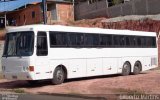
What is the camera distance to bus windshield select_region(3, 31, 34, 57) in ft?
71.5

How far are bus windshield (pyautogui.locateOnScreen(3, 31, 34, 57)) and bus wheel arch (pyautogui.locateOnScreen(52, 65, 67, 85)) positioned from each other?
74.1 inches

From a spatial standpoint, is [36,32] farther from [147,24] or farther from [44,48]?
[147,24]

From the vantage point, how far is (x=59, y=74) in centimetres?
2298

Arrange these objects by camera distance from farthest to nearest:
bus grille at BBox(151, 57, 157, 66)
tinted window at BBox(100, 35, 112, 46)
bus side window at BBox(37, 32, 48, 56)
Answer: bus grille at BBox(151, 57, 157, 66), tinted window at BBox(100, 35, 112, 46), bus side window at BBox(37, 32, 48, 56)

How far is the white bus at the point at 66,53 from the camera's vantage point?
21.8 metres

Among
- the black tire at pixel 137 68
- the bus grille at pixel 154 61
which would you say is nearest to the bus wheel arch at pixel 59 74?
the black tire at pixel 137 68

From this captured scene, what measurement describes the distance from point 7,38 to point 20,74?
2.32 meters

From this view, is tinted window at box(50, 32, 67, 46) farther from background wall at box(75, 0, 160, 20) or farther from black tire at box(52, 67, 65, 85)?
background wall at box(75, 0, 160, 20)

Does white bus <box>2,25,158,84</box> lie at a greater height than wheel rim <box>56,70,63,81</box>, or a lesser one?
greater

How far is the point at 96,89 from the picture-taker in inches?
785

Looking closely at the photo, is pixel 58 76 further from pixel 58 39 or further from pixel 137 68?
pixel 137 68

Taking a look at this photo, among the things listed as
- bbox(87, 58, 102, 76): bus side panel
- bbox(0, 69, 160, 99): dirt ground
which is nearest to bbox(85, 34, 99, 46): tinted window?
bbox(87, 58, 102, 76): bus side panel

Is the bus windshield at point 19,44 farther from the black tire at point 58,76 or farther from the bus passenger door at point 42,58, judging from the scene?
the black tire at point 58,76

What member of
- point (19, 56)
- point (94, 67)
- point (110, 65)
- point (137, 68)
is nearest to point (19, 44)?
point (19, 56)
